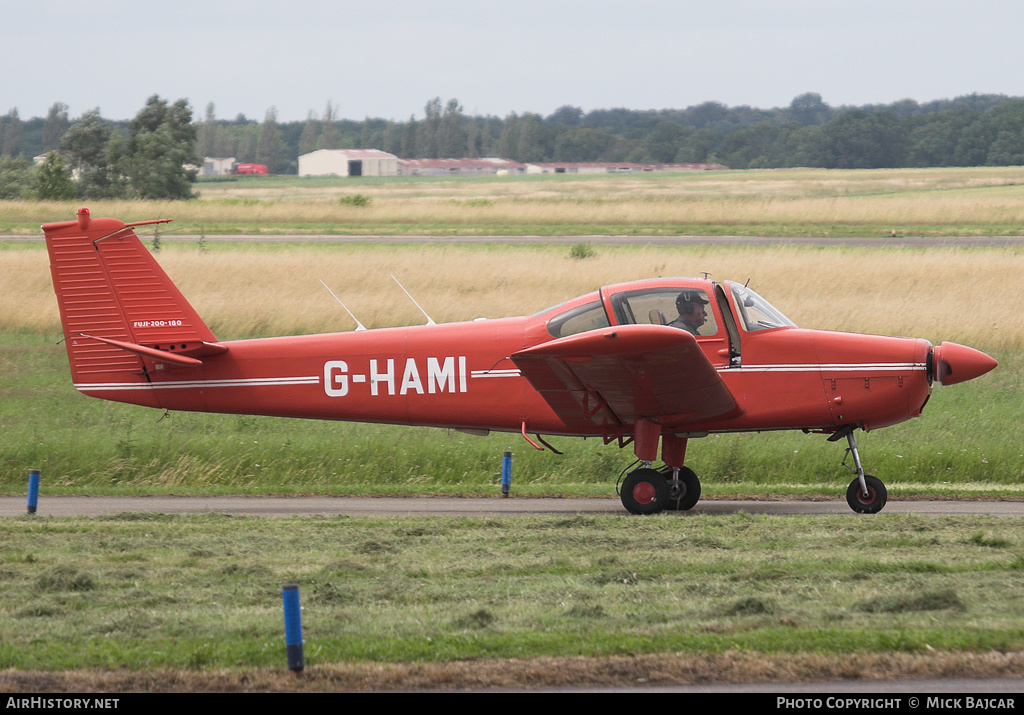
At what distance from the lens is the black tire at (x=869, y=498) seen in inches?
452

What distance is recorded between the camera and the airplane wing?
10.1 metres

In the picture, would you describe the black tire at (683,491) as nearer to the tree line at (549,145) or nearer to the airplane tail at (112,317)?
the airplane tail at (112,317)

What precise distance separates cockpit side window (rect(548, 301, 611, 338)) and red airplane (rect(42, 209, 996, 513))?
14 millimetres

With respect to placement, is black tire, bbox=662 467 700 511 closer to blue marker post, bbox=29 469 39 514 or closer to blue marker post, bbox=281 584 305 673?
blue marker post, bbox=281 584 305 673

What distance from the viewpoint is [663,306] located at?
11.2 metres

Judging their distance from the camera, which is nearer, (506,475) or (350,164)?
(506,475)

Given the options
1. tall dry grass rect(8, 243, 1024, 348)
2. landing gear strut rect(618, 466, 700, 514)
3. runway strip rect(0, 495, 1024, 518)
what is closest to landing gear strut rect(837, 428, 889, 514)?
runway strip rect(0, 495, 1024, 518)

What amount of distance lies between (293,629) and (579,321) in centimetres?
610

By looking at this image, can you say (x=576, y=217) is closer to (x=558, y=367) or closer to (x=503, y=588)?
(x=558, y=367)

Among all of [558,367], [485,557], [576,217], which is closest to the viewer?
[485,557]

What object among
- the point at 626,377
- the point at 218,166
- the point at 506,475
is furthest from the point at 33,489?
the point at 218,166

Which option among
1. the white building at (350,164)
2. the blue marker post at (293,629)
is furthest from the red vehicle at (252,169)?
the blue marker post at (293,629)
